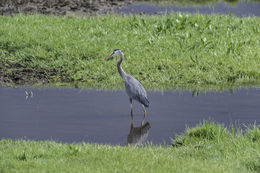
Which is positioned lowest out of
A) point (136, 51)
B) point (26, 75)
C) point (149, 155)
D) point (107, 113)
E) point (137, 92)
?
point (26, 75)

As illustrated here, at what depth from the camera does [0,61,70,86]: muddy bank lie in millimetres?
13270

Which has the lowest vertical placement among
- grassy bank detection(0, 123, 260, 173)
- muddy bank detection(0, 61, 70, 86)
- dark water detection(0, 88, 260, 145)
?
muddy bank detection(0, 61, 70, 86)

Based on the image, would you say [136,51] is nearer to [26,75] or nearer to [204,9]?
[26,75]

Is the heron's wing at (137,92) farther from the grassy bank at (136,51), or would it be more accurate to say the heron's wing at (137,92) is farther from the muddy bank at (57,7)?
the muddy bank at (57,7)

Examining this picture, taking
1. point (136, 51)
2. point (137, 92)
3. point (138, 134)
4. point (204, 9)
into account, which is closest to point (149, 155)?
point (138, 134)

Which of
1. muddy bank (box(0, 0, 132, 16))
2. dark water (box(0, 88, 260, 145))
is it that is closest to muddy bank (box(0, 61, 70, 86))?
dark water (box(0, 88, 260, 145))

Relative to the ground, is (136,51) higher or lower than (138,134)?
higher

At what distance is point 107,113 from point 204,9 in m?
11.9

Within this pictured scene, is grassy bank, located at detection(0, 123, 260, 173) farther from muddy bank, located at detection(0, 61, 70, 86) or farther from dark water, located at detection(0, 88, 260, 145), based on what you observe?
muddy bank, located at detection(0, 61, 70, 86)

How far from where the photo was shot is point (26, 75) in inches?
535

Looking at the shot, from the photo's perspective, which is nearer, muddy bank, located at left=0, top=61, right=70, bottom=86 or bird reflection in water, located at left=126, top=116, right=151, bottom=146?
bird reflection in water, located at left=126, top=116, right=151, bottom=146

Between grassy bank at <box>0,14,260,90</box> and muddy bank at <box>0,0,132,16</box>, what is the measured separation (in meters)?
2.96

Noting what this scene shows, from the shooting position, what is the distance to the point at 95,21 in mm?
17688

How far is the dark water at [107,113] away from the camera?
955 centimetres
